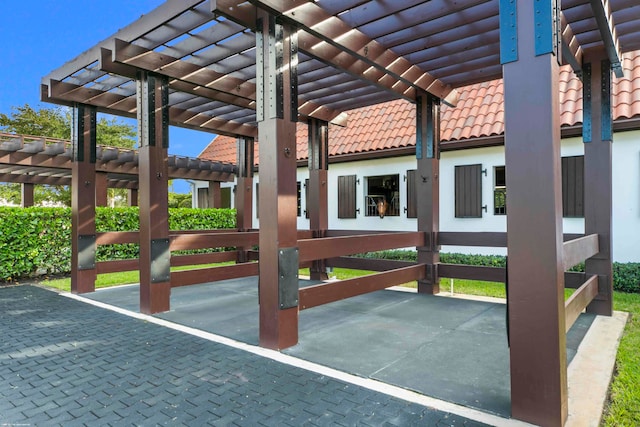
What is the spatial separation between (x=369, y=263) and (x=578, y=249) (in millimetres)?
3582

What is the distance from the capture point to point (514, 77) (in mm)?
2230

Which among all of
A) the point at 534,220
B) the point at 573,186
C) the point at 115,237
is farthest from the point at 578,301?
the point at 115,237

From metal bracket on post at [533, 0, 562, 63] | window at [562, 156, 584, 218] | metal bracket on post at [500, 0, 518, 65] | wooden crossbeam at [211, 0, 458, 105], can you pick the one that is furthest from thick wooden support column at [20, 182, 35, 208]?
window at [562, 156, 584, 218]

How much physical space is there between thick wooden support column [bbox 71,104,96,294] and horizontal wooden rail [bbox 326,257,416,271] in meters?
3.88

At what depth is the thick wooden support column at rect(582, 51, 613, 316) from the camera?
4395 mm

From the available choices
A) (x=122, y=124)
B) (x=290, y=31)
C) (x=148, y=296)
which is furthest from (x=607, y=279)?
(x=122, y=124)

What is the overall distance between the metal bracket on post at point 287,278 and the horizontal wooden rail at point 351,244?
21 cm

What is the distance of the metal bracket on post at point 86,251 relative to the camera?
599cm

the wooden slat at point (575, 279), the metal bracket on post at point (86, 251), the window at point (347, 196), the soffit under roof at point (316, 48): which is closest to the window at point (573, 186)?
the wooden slat at point (575, 279)

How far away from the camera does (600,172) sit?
4.42m

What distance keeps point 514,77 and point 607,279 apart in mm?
3471

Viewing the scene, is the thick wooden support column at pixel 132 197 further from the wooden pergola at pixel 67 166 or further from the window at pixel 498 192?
the window at pixel 498 192

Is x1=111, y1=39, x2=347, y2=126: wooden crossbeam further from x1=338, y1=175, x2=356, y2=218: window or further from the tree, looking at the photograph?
the tree

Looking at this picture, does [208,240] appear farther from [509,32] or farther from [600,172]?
[600,172]
